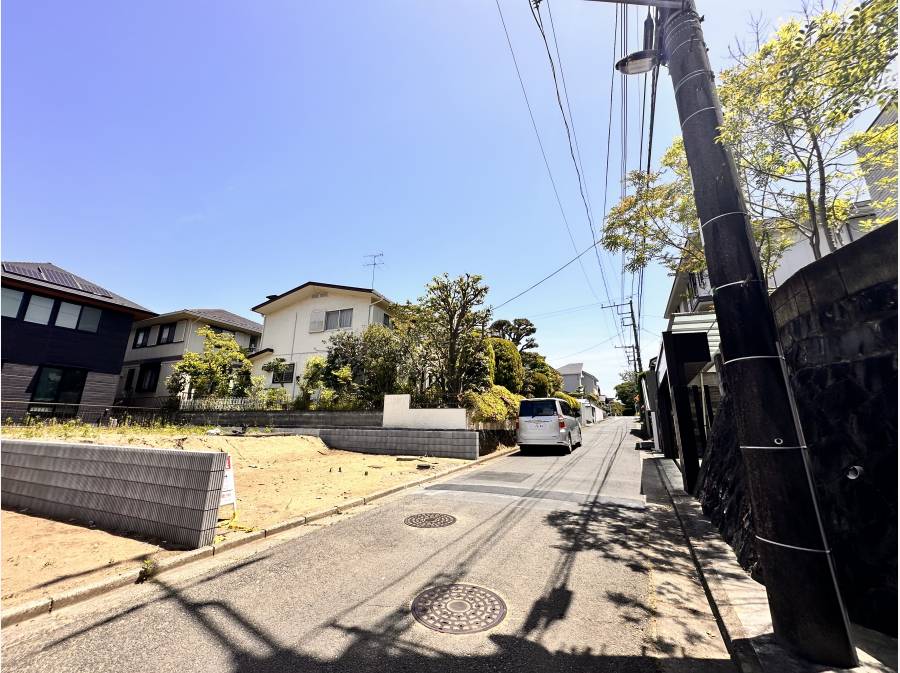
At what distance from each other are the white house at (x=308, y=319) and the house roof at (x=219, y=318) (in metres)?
3.23

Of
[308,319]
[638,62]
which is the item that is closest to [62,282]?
[308,319]

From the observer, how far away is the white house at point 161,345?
76.4 ft

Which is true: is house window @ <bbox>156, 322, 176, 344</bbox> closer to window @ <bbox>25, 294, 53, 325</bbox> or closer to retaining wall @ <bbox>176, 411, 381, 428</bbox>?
window @ <bbox>25, 294, 53, 325</bbox>

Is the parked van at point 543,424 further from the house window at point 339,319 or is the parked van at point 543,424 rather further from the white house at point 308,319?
the house window at point 339,319

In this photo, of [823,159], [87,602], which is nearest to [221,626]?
[87,602]

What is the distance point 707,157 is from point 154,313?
86.5 feet

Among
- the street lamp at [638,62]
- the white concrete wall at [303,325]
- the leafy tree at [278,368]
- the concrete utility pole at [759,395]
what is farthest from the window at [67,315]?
the concrete utility pole at [759,395]

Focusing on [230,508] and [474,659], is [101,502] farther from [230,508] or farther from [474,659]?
[474,659]

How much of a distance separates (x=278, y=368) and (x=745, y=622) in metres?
22.1

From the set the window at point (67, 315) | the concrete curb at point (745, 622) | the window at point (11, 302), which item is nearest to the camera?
the concrete curb at point (745, 622)

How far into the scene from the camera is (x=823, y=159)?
4676 millimetres

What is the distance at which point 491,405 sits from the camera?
14.4 m

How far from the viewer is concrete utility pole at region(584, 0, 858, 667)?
87.8 inches

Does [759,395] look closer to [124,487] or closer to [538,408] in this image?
[124,487]
